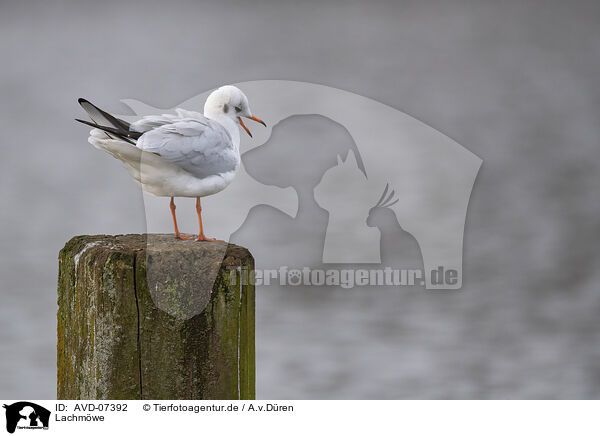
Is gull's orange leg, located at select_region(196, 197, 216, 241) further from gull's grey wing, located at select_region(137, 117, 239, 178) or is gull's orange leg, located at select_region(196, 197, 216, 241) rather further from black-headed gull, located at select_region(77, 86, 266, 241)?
gull's grey wing, located at select_region(137, 117, 239, 178)

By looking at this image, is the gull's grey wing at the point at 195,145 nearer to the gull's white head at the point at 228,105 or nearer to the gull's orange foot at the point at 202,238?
the gull's white head at the point at 228,105

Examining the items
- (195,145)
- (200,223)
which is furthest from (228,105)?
(200,223)

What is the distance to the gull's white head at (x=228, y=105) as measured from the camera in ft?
7.37

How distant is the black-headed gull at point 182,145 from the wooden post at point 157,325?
32 centimetres

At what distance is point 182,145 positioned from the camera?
2082mm

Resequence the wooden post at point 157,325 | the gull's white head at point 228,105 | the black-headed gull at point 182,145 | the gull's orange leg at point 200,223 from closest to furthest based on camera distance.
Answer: the wooden post at point 157,325, the black-headed gull at point 182,145, the gull's orange leg at point 200,223, the gull's white head at point 228,105

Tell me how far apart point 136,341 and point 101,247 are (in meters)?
0.30

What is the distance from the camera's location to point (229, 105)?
2275 mm

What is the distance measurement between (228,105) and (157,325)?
Answer: 2.86 ft

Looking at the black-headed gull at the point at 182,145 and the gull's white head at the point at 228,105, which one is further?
the gull's white head at the point at 228,105
